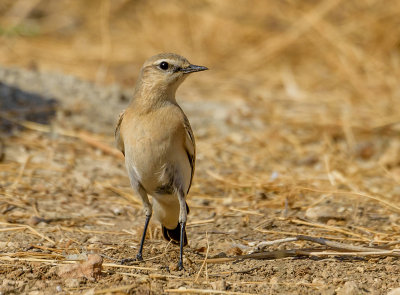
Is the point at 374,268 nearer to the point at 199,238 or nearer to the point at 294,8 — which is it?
the point at 199,238

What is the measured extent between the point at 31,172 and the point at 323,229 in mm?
2882

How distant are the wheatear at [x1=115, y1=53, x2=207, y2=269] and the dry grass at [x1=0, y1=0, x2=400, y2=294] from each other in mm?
334

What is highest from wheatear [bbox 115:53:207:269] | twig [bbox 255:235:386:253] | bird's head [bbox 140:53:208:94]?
bird's head [bbox 140:53:208:94]

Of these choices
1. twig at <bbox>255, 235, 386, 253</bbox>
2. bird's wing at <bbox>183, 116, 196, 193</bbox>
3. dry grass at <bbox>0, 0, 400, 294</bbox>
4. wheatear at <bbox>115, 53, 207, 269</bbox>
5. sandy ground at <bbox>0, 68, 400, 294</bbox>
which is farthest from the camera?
dry grass at <bbox>0, 0, 400, 294</bbox>

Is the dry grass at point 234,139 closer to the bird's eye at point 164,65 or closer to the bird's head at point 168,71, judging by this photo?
the bird's head at point 168,71

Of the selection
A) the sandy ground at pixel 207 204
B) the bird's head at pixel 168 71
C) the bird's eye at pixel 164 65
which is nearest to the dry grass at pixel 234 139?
the sandy ground at pixel 207 204

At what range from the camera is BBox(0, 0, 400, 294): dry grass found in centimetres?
481

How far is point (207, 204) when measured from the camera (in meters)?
5.95

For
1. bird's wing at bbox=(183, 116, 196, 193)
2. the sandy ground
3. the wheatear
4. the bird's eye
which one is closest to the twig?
the sandy ground

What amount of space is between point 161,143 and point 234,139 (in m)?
3.60

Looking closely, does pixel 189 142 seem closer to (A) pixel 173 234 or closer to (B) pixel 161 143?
(B) pixel 161 143

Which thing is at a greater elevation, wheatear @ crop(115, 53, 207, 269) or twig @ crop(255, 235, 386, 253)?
wheatear @ crop(115, 53, 207, 269)

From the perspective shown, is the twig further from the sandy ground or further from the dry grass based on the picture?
the dry grass

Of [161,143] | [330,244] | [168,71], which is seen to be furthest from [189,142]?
[330,244]
